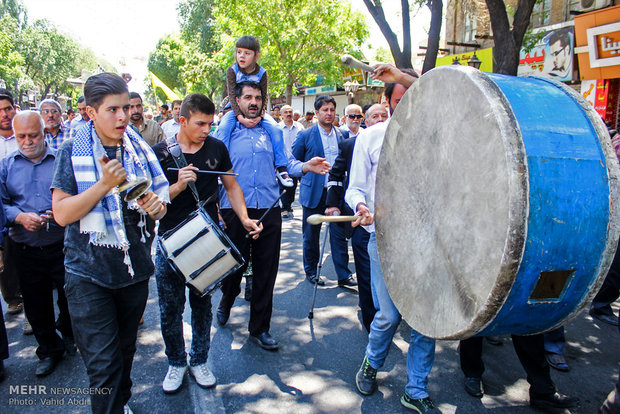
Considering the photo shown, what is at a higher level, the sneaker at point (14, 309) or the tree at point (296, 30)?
the tree at point (296, 30)

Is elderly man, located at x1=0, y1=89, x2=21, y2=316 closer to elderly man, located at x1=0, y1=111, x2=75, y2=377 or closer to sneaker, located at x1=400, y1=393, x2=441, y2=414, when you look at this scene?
elderly man, located at x1=0, y1=111, x2=75, y2=377

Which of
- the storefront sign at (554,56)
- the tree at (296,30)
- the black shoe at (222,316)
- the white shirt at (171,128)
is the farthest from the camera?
the tree at (296,30)

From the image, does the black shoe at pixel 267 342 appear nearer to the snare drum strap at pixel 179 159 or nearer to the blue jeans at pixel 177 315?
the blue jeans at pixel 177 315

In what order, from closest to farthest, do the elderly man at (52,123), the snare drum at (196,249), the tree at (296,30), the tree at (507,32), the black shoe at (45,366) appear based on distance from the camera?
1. the snare drum at (196,249)
2. the black shoe at (45,366)
3. the elderly man at (52,123)
4. the tree at (507,32)
5. the tree at (296,30)

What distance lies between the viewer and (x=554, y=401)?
2848 mm

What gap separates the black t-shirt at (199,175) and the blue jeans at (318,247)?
6.92ft

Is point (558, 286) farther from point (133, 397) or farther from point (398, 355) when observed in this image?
point (133, 397)

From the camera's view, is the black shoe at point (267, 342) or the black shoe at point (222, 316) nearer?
the black shoe at point (267, 342)

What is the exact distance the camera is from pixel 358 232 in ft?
12.0

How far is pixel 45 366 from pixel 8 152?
221cm

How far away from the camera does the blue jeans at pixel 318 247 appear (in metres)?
5.13

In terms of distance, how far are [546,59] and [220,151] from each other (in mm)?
14254

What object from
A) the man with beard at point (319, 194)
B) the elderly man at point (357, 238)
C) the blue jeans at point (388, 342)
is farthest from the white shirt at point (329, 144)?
the blue jeans at point (388, 342)

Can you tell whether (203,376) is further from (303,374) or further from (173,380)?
(303,374)
